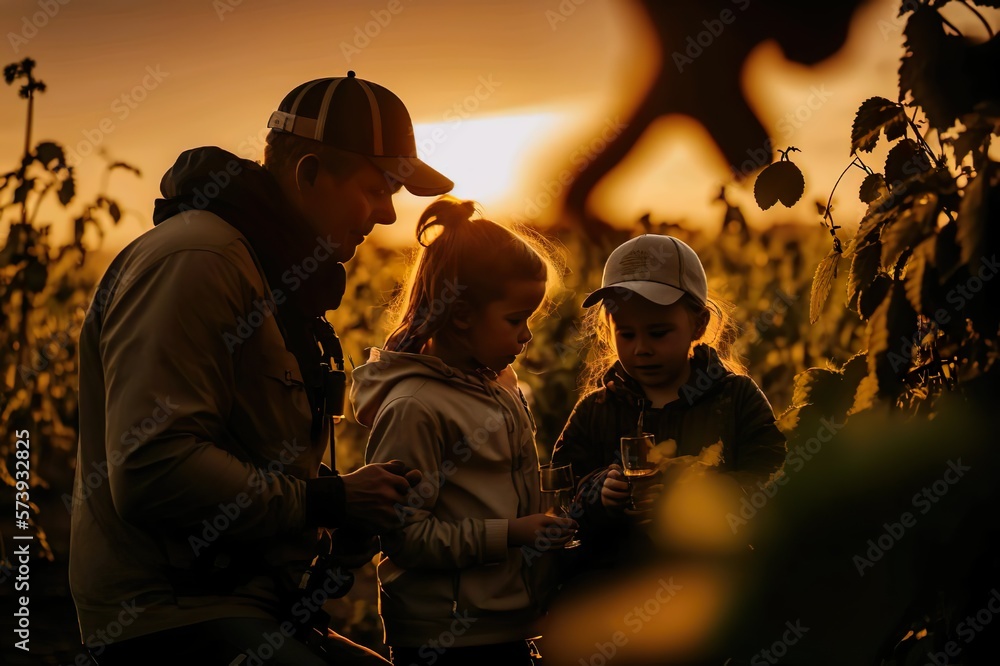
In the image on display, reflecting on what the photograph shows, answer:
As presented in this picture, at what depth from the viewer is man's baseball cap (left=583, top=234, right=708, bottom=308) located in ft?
12.2

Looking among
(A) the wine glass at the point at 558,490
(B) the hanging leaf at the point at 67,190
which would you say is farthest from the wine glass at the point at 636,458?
(B) the hanging leaf at the point at 67,190

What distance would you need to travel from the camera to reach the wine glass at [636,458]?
3.03 m

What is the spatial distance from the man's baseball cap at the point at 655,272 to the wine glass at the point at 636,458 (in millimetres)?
719

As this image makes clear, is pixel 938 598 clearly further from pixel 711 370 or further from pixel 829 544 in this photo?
pixel 711 370

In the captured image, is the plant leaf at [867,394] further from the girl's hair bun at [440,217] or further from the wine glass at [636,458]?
the girl's hair bun at [440,217]

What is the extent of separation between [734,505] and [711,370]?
5.20 feet

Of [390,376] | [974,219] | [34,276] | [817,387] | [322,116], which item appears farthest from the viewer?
[34,276]

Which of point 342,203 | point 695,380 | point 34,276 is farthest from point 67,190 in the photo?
point 695,380

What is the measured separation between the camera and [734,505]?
7.09 ft

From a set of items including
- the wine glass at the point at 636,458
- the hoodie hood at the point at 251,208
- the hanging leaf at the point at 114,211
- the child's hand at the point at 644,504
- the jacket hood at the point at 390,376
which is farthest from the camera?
the hanging leaf at the point at 114,211

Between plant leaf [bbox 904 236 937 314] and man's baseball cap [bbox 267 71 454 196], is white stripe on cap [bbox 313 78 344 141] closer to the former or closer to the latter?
man's baseball cap [bbox 267 71 454 196]

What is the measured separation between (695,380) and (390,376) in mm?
1058
